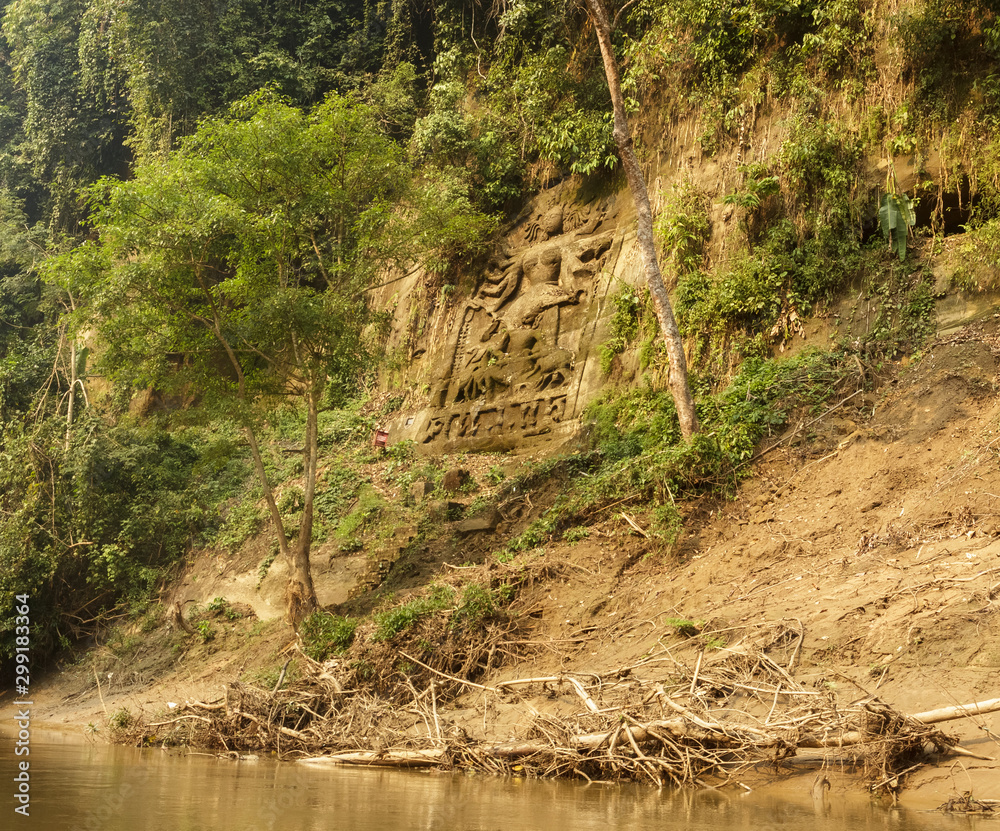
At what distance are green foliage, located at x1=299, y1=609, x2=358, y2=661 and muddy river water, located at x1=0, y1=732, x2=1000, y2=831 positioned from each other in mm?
3644

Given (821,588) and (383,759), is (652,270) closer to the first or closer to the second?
(821,588)

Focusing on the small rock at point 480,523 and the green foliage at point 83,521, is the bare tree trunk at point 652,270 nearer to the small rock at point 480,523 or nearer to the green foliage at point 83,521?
the small rock at point 480,523

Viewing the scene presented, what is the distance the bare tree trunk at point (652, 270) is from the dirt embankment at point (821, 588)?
139cm

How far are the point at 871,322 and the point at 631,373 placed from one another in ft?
13.3

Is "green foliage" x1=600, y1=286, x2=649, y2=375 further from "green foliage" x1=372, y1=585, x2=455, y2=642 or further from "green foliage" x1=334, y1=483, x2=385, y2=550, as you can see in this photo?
"green foliage" x1=372, y1=585, x2=455, y2=642

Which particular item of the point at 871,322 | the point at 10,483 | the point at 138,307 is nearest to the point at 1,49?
the point at 10,483

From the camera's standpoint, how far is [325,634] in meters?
11.2

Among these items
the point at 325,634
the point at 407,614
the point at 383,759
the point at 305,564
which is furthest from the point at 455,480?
the point at 383,759

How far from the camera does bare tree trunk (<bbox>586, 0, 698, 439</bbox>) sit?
11.7 meters

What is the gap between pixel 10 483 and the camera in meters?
16.2

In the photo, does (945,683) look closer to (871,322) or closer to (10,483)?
(871,322)

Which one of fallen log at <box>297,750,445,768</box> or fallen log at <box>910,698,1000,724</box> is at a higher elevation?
fallen log at <box>910,698,1000,724</box>

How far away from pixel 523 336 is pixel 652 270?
4.67 m

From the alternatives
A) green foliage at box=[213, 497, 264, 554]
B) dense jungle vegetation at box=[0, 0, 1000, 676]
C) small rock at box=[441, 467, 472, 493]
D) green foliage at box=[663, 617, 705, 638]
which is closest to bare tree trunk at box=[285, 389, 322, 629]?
dense jungle vegetation at box=[0, 0, 1000, 676]
